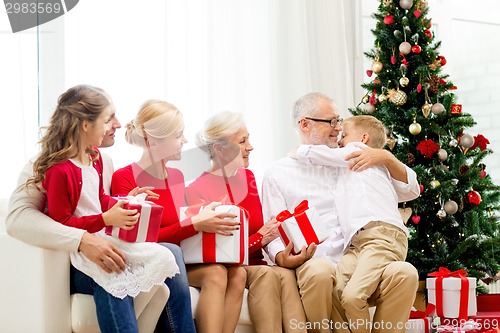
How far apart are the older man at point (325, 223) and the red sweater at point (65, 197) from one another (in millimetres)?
865

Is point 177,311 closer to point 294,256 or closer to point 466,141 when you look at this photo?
point 294,256

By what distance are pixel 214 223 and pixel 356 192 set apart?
0.68 meters

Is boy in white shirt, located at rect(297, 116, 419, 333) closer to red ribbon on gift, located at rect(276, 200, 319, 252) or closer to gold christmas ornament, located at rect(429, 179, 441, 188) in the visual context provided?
red ribbon on gift, located at rect(276, 200, 319, 252)

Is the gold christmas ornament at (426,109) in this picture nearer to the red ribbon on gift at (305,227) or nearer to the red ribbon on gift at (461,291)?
the red ribbon on gift at (461,291)

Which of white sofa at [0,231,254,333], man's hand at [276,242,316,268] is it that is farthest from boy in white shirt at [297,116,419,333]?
white sofa at [0,231,254,333]

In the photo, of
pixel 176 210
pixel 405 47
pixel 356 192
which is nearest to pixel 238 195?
pixel 176 210

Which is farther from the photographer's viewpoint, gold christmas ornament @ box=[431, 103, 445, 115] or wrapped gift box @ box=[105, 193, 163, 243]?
gold christmas ornament @ box=[431, 103, 445, 115]

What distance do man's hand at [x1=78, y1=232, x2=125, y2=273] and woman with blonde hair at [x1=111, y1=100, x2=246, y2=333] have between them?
44 centimetres

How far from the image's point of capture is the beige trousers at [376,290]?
114 inches

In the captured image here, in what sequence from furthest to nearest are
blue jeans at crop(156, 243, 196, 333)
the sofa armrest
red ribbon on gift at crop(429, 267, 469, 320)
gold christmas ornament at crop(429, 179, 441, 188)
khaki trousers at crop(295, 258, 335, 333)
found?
gold christmas ornament at crop(429, 179, 441, 188), red ribbon on gift at crop(429, 267, 469, 320), khaki trousers at crop(295, 258, 335, 333), blue jeans at crop(156, 243, 196, 333), the sofa armrest

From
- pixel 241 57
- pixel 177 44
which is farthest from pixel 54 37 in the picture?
pixel 241 57

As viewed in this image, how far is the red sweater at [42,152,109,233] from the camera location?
244 cm

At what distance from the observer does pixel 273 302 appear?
2.89m

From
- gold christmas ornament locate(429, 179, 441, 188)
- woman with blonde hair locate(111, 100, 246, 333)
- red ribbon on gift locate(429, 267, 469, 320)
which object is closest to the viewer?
woman with blonde hair locate(111, 100, 246, 333)
